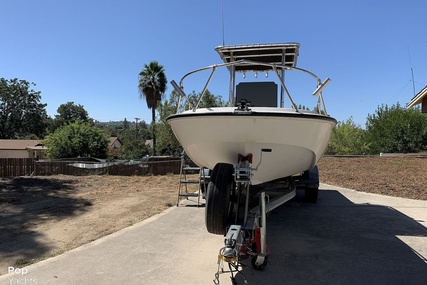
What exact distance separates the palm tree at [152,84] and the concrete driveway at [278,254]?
27.5 m

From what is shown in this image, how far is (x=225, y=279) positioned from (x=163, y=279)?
691mm

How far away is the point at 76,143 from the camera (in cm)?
2731

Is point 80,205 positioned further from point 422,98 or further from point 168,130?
point 168,130

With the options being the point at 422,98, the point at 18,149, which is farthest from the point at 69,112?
the point at 422,98

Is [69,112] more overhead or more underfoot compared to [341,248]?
more overhead

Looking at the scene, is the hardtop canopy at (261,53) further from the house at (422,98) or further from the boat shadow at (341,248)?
the house at (422,98)

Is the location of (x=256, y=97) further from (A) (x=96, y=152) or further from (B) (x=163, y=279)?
(A) (x=96, y=152)

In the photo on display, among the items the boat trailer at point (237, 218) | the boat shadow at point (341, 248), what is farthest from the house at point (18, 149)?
the boat trailer at point (237, 218)

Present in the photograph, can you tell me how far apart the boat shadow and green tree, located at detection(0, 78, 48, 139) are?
5644cm

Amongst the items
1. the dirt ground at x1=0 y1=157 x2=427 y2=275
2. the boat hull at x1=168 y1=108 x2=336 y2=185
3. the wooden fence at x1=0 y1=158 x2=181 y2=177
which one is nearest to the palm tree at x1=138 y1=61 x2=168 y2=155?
the wooden fence at x1=0 y1=158 x2=181 y2=177

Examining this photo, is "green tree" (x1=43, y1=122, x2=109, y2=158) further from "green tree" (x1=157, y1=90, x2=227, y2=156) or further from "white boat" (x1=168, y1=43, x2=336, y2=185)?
"white boat" (x1=168, y1=43, x2=336, y2=185)

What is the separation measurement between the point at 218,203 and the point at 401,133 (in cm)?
3157

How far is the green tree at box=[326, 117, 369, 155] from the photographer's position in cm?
3628

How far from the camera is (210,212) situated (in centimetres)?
405
